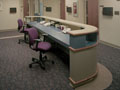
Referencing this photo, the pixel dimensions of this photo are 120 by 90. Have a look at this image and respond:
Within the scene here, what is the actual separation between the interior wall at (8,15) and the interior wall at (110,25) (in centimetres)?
523

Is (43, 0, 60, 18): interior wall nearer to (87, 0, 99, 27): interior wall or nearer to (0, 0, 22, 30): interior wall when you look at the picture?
(0, 0, 22, 30): interior wall

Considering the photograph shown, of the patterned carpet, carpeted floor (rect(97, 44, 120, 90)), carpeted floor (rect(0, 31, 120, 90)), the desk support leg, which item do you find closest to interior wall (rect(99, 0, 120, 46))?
carpeted floor (rect(97, 44, 120, 90))

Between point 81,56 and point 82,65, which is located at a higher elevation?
point 81,56

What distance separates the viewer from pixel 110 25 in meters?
4.69

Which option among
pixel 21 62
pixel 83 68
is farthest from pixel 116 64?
pixel 21 62

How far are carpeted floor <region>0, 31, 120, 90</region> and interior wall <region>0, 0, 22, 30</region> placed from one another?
13.8 feet

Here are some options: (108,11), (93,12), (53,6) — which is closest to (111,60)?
(108,11)

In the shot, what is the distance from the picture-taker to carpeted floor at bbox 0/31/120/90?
8.08 feet

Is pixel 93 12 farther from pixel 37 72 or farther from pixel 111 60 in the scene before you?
pixel 37 72

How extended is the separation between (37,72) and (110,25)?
3138 millimetres

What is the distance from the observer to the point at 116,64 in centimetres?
329

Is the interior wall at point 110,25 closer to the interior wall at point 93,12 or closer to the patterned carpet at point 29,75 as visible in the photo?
the interior wall at point 93,12

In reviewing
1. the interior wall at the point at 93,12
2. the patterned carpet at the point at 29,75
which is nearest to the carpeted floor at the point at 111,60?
the patterned carpet at the point at 29,75

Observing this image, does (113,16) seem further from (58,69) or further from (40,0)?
(40,0)
